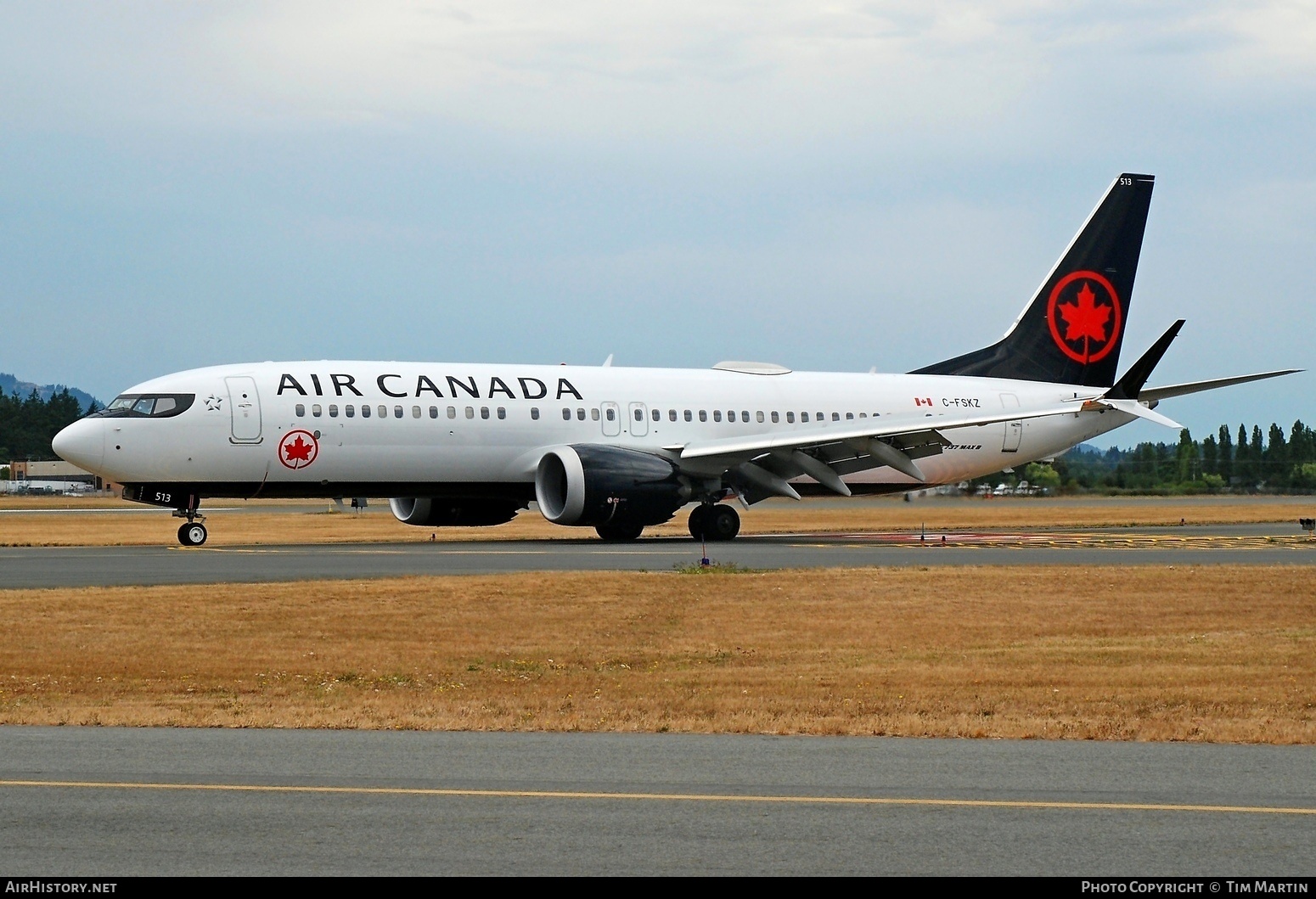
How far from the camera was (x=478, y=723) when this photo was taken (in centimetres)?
1170

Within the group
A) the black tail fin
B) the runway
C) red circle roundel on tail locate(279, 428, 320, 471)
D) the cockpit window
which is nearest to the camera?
the runway

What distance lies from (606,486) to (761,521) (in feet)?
45.6

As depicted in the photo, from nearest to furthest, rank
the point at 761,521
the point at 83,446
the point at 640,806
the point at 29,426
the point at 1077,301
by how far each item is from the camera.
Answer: the point at 640,806
the point at 83,446
the point at 1077,301
the point at 761,521
the point at 29,426

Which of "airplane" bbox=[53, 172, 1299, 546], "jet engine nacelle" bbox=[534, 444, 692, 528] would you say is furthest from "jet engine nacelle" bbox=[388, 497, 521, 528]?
"jet engine nacelle" bbox=[534, 444, 692, 528]

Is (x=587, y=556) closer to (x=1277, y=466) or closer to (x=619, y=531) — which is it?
(x=619, y=531)

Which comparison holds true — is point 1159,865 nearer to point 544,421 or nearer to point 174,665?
point 174,665

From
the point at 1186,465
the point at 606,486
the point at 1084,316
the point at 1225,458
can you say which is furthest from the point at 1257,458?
the point at 606,486

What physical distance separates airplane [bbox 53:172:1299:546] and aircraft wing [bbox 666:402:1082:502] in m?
0.06

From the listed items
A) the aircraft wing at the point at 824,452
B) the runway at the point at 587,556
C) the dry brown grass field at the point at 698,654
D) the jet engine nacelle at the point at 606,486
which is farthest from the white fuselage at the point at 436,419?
the dry brown grass field at the point at 698,654

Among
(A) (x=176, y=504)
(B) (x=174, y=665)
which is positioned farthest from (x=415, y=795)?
(A) (x=176, y=504)

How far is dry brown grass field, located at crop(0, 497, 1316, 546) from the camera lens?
39562 mm

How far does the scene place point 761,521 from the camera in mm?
46344

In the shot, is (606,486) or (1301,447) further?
(1301,447)

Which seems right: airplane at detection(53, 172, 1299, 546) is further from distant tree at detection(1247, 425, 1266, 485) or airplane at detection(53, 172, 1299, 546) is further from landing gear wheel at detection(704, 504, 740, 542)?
distant tree at detection(1247, 425, 1266, 485)
